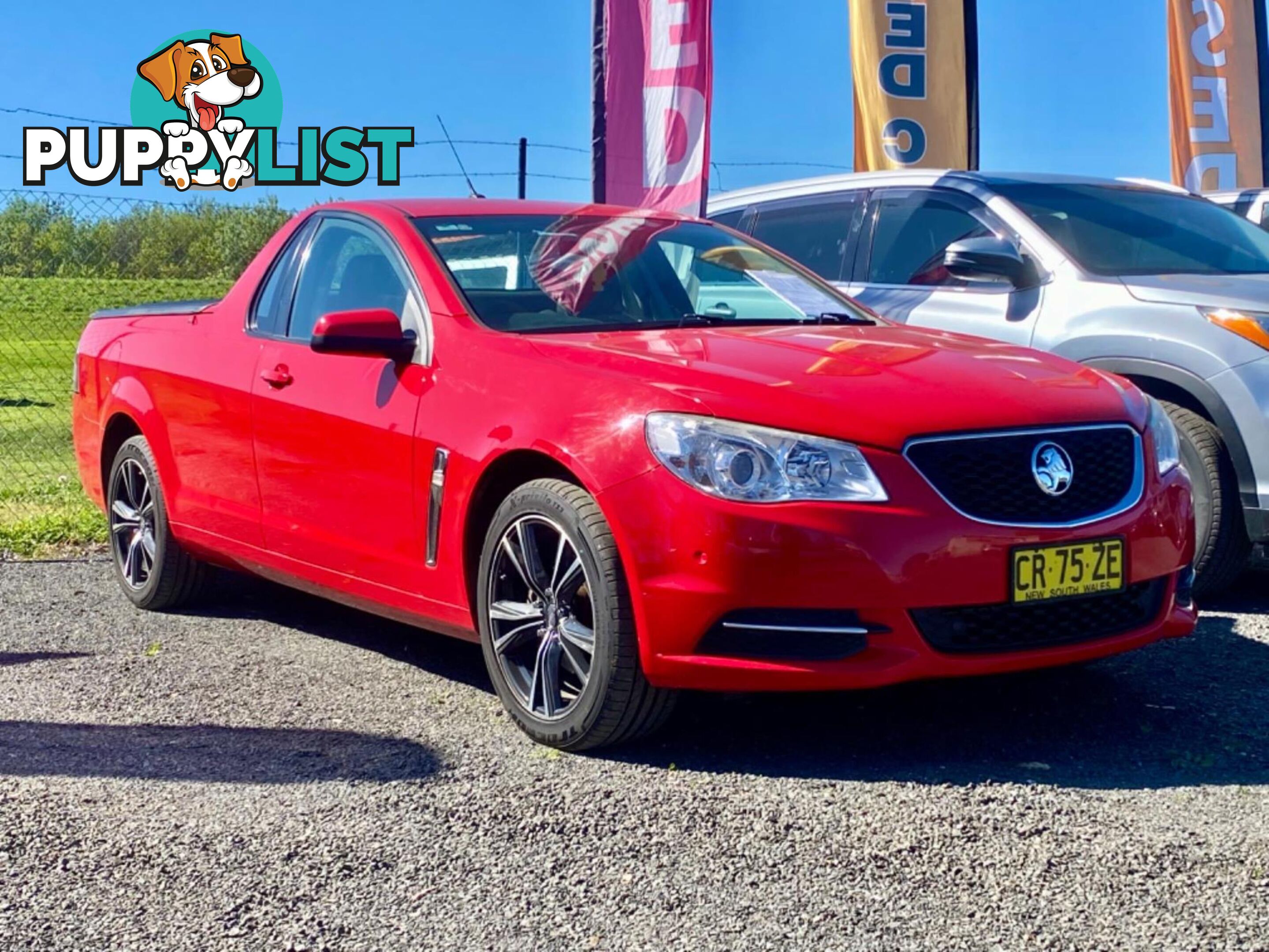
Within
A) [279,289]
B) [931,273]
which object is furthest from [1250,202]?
[279,289]

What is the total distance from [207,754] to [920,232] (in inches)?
174

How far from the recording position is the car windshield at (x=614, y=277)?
4.90 meters

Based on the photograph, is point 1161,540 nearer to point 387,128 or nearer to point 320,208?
point 320,208

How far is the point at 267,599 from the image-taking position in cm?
656

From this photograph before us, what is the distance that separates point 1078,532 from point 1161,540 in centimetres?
37

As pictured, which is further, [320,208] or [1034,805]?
[320,208]

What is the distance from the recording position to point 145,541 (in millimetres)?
6281

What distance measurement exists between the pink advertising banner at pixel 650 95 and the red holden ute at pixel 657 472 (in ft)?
13.7

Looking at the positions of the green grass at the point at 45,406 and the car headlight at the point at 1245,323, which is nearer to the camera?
the car headlight at the point at 1245,323

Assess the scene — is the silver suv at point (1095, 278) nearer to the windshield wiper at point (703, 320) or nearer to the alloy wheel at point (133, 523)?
the windshield wiper at point (703, 320)

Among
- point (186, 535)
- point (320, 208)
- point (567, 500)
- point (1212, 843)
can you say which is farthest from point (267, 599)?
point (1212, 843)

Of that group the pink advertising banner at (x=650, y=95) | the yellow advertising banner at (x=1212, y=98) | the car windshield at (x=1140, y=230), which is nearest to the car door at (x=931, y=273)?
the car windshield at (x=1140, y=230)

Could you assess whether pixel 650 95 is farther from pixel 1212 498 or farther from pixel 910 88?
pixel 1212 498

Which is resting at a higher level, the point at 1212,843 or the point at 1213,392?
the point at 1213,392
